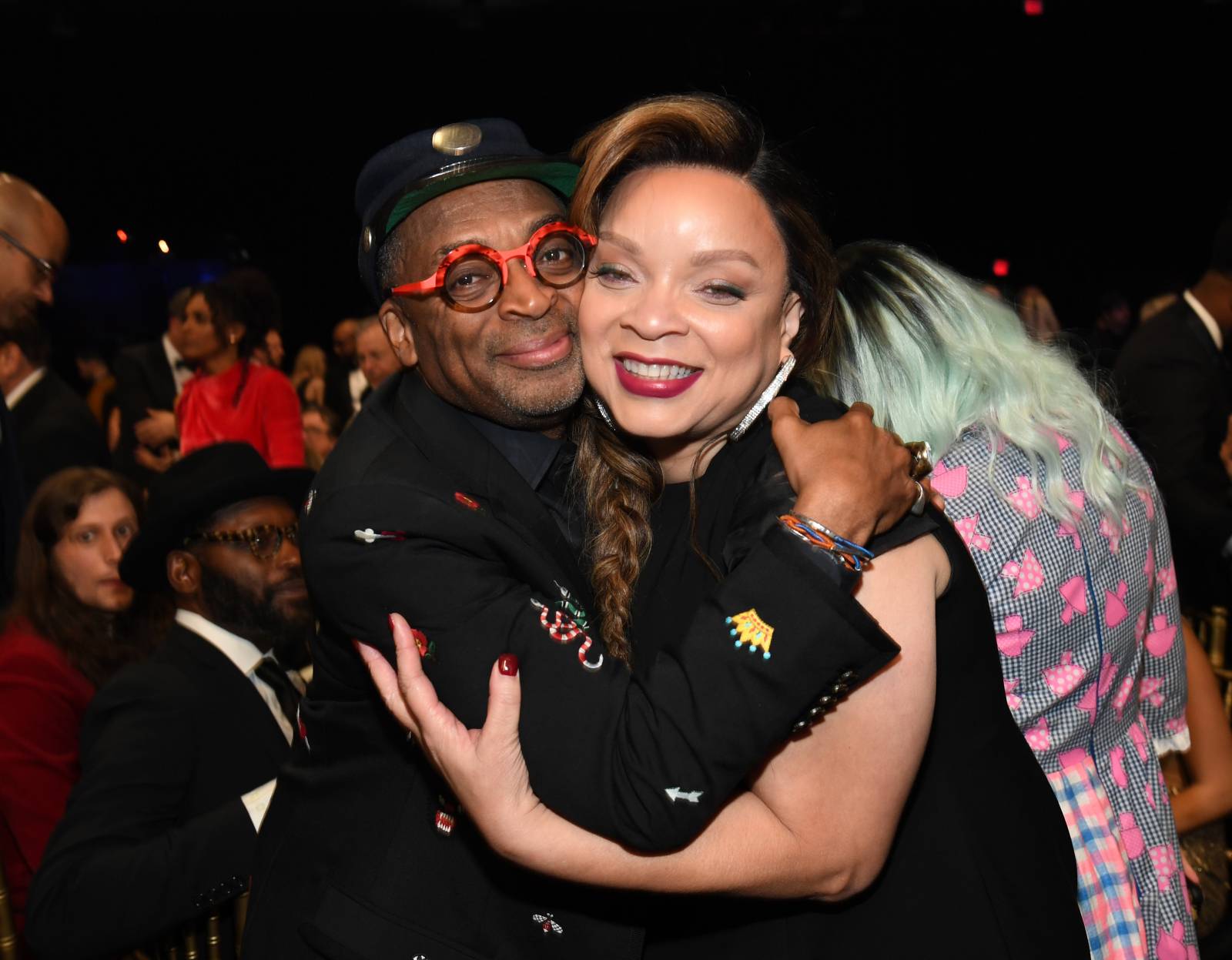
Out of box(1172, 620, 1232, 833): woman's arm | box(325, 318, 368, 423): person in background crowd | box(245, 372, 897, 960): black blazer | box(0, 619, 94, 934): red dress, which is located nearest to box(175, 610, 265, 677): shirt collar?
box(0, 619, 94, 934): red dress

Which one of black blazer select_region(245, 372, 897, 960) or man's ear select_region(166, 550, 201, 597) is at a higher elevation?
black blazer select_region(245, 372, 897, 960)

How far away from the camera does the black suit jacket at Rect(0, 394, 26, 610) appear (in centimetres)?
328

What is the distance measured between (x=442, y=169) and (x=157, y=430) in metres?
3.98

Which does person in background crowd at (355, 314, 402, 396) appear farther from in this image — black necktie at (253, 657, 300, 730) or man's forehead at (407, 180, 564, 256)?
man's forehead at (407, 180, 564, 256)

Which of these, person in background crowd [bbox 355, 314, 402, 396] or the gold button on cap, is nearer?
the gold button on cap

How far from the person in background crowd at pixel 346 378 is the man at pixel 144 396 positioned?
1.23 m

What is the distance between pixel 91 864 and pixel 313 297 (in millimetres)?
9062

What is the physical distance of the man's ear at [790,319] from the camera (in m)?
1.78

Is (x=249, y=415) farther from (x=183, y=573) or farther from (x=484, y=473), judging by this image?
(x=484, y=473)

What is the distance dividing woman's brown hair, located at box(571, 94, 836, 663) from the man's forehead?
0.12m

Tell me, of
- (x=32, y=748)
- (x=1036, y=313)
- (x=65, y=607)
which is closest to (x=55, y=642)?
(x=65, y=607)

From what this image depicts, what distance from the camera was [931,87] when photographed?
29.9 ft

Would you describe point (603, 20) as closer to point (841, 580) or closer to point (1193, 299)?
point (1193, 299)

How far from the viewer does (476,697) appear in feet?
4.78
